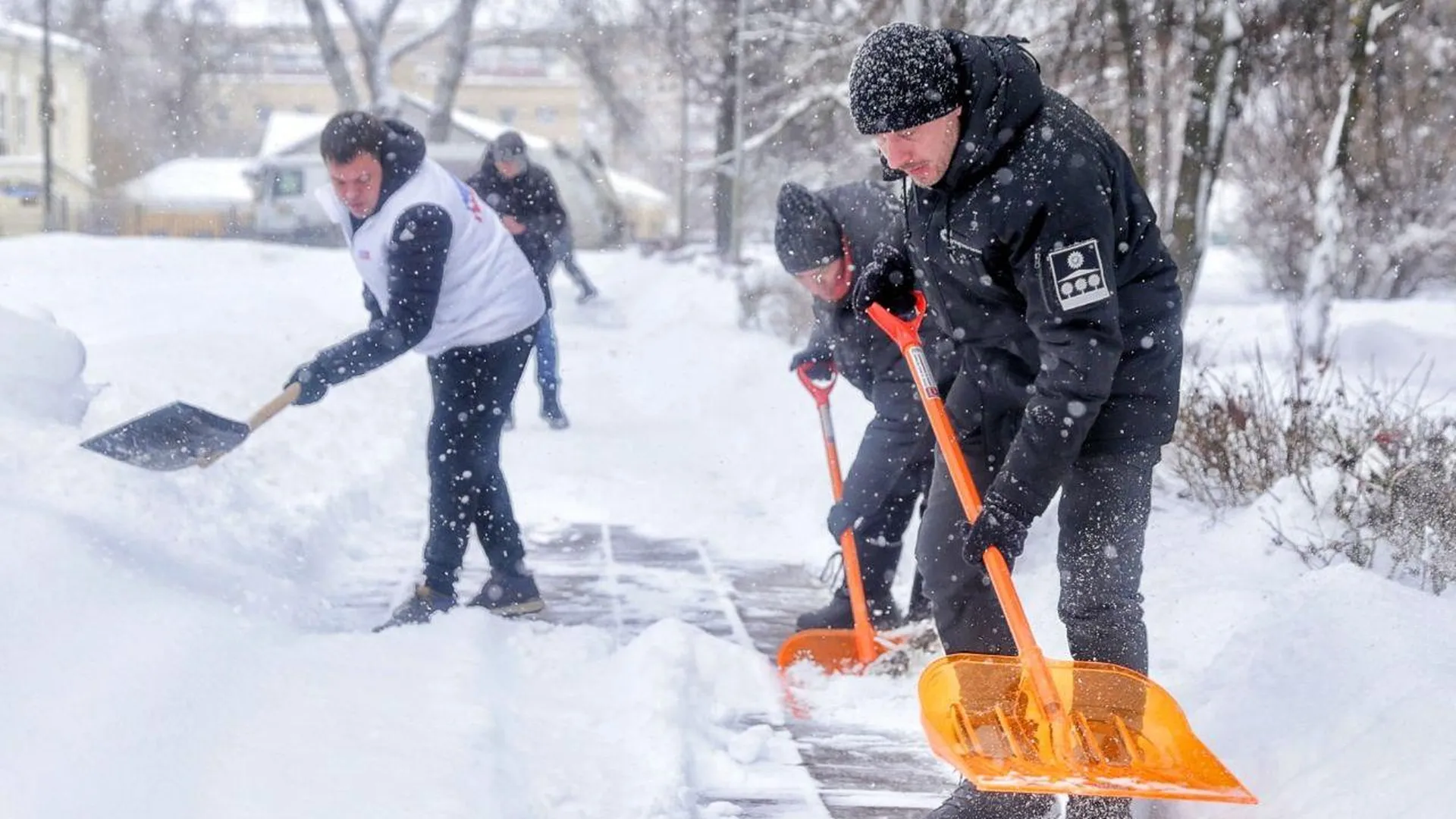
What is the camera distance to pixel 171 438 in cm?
419

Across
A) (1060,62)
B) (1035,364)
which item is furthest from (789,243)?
(1060,62)

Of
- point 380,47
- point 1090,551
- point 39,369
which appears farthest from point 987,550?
point 380,47

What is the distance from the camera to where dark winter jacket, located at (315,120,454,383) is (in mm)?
4320

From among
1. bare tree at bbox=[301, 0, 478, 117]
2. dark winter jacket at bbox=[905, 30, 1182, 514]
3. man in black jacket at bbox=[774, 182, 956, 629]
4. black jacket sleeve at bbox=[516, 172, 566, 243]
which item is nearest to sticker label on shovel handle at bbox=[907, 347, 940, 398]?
dark winter jacket at bbox=[905, 30, 1182, 514]

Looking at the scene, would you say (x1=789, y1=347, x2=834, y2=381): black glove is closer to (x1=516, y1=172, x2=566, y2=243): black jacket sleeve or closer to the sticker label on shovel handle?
the sticker label on shovel handle

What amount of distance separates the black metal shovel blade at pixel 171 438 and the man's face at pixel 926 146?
225cm

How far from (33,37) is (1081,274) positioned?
4018cm

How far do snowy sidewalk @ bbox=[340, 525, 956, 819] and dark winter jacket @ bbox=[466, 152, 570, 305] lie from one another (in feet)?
7.80

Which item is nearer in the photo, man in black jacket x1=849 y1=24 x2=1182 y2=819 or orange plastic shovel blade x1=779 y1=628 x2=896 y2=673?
man in black jacket x1=849 y1=24 x2=1182 y2=819

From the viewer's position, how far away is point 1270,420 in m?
5.30

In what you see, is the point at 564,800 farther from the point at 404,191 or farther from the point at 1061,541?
the point at 404,191

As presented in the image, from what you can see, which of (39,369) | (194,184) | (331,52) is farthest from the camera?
(194,184)

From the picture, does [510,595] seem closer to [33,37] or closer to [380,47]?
[380,47]

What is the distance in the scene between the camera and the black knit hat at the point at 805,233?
4.20 m
